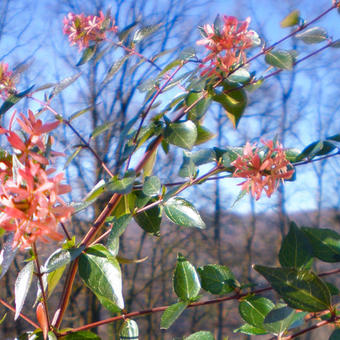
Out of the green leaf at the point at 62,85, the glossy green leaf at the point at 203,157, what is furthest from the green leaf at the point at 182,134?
the green leaf at the point at 62,85

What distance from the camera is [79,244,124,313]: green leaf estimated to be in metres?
0.26

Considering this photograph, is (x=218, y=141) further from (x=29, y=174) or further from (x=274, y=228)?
(x=29, y=174)

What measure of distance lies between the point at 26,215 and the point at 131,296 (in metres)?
5.52

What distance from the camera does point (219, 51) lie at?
1.10ft

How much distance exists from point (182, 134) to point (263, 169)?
89mm

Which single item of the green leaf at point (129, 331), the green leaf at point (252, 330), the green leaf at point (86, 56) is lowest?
the green leaf at point (252, 330)

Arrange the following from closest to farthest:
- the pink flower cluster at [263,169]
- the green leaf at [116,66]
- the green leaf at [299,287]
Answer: the green leaf at [299,287] < the pink flower cluster at [263,169] < the green leaf at [116,66]

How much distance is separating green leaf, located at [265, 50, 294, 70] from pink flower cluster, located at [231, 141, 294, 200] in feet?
0.30

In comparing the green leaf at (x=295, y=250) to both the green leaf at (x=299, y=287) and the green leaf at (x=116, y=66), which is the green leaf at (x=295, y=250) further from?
the green leaf at (x=116, y=66)

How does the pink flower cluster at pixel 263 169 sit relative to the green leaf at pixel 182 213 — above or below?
above

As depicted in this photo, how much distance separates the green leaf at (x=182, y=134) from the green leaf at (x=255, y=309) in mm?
139

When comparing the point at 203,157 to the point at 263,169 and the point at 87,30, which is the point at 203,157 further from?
the point at 87,30

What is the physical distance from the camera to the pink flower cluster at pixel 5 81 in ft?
1.38

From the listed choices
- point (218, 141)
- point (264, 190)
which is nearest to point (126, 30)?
point (264, 190)
